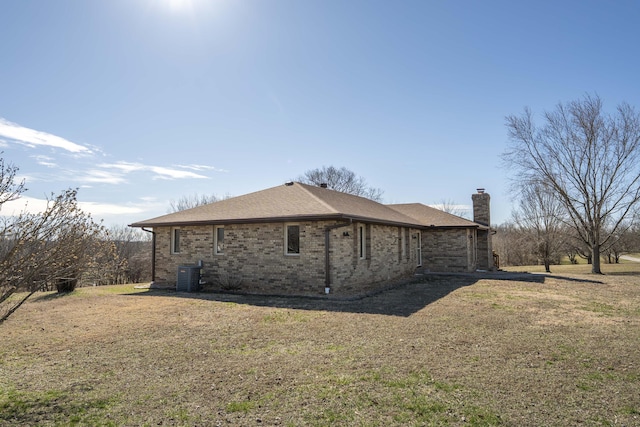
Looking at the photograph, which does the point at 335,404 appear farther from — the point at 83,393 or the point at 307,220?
the point at 307,220

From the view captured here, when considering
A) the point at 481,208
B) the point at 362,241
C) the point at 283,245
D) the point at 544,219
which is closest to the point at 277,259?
the point at 283,245

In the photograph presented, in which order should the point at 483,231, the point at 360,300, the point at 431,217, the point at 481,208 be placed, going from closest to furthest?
the point at 360,300 → the point at 431,217 → the point at 483,231 → the point at 481,208

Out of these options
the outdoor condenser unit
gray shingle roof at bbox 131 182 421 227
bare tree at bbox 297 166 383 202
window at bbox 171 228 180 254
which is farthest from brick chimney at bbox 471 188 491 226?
bare tree at bbox 297 166 383 202

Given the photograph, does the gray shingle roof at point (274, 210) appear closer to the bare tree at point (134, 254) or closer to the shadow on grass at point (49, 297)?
the shadow on grass at point (49, 297)

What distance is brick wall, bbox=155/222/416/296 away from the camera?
477 inches

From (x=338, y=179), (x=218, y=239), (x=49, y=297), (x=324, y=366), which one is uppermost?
(x=338, y=179)

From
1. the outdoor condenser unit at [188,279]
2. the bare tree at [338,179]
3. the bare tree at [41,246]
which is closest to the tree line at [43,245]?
the bare tree at [41,246]

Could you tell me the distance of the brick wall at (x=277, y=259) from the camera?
1212 centimetres

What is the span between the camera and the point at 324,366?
5.05 meters

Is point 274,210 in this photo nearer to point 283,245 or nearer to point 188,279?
point 283,245

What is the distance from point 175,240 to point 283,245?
206 inches

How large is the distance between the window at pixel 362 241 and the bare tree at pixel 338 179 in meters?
27.7

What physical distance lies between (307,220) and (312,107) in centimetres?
533

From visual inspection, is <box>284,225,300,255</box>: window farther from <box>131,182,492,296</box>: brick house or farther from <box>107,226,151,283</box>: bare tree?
<box>107,226,151,283</box>: bare tree
